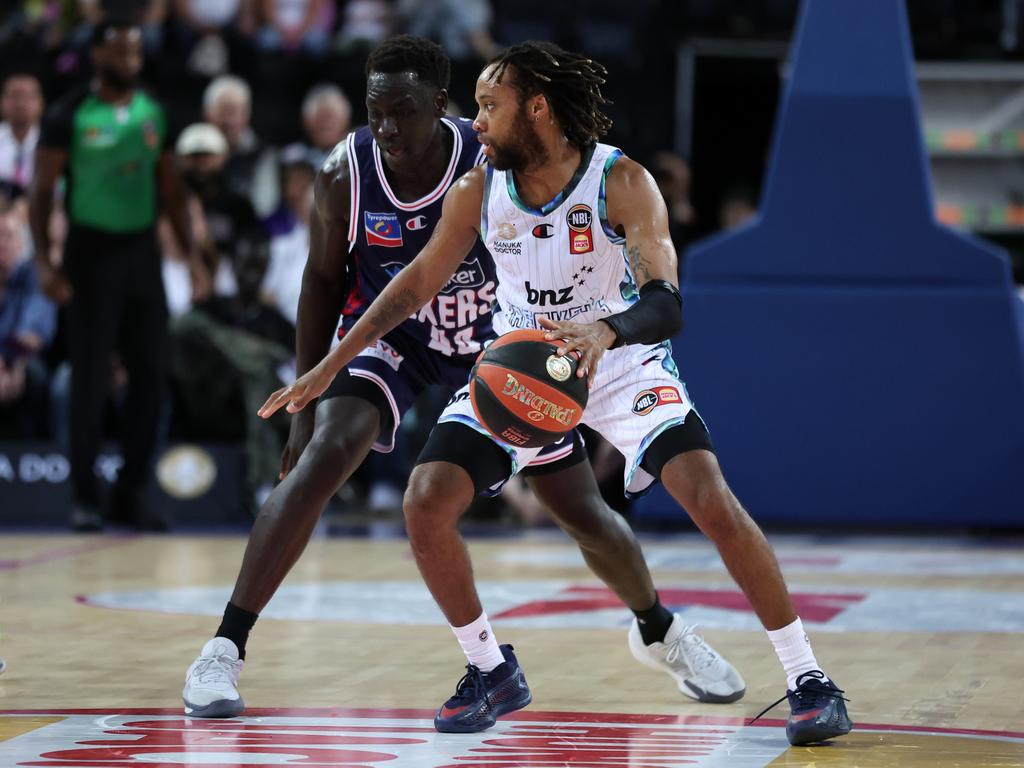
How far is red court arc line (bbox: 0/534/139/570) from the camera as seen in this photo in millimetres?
7684

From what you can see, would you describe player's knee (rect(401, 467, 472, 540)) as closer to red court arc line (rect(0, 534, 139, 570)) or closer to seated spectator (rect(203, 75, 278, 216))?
red court arc line (rect(0, 534, 139, 570))

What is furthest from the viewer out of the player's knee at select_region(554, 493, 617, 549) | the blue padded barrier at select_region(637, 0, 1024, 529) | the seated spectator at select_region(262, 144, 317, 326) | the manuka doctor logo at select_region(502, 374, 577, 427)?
the seated spectator at select_region(262, 144, 317, 326)

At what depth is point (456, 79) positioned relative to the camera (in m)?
11.9

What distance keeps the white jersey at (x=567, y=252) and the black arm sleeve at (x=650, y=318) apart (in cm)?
24

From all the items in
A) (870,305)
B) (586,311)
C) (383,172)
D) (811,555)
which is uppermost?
(383,172)

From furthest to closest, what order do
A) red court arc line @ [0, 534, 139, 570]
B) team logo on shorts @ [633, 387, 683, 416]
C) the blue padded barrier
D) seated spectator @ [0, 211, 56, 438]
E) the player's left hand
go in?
seated spectator @ [0, 211, 56, 438]
the blue padded barrier
red court arc line @ [0, 534, 139, 570]
team logo on shorts @ [633, 387, 683, 416]
the player's left hand

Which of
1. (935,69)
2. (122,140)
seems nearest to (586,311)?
(122,140)

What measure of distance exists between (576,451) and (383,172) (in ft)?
3.20

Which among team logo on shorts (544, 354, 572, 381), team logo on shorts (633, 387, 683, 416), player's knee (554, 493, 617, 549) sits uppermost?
team logo on shorts (544, 354, 572, 381)

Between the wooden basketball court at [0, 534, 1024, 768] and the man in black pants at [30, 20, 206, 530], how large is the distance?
970 mm

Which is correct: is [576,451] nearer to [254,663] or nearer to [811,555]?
[254,663]

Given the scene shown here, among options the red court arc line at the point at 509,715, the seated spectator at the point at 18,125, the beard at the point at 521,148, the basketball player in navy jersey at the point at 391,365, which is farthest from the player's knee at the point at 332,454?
the seated spectator at the point at 18,125

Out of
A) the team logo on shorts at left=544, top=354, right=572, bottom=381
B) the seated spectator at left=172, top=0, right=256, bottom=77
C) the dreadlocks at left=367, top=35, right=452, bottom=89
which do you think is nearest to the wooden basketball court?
the team logo on shorts at left=544, top=354, right=572, bottom=381

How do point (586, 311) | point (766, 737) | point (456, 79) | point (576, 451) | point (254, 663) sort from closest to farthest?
1. point (766, 737)
2. point (586, 311)
3. point (576, 451)
4. point (254, 663)
5. point (456, 79)
